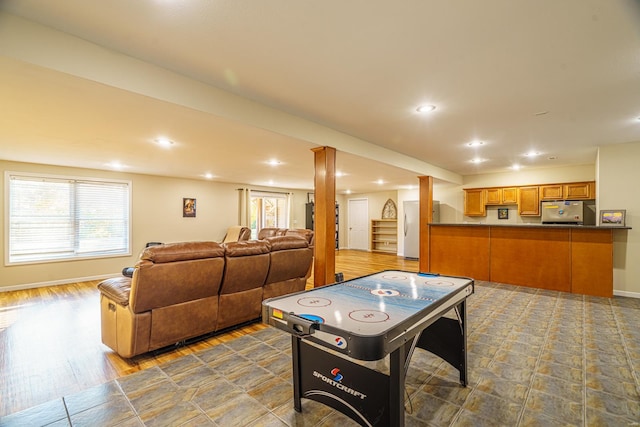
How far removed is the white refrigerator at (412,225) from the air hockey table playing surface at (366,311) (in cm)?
637

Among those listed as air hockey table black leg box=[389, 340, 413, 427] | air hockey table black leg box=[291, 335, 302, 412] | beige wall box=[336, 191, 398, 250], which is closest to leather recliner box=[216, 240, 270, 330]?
air hockey table black leg box=[291, 335, 302, 412]

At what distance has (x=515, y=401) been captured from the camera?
2.01 metres

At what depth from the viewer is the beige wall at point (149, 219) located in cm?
539

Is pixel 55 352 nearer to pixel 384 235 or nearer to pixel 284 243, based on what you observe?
pixel 284 243

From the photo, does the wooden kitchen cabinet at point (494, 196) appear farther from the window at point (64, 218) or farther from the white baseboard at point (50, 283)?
the white baseboard at point (50, 283)

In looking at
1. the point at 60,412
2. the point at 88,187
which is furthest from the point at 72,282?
the point at 60,412

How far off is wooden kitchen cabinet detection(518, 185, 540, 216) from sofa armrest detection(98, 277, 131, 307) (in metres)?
8.08

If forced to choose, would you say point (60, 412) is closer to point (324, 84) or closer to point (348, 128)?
point (324, 84)

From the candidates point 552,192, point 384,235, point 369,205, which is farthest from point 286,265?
point 369,205

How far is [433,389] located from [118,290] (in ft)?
9.48

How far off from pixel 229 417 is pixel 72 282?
5927 mm

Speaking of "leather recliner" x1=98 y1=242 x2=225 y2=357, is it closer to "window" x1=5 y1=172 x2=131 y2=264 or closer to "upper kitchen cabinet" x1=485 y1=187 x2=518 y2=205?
"window" x1=5 y1=172 x2=131 y2=264

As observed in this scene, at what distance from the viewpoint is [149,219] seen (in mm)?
6945

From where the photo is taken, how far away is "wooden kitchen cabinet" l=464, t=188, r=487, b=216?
303 inches
